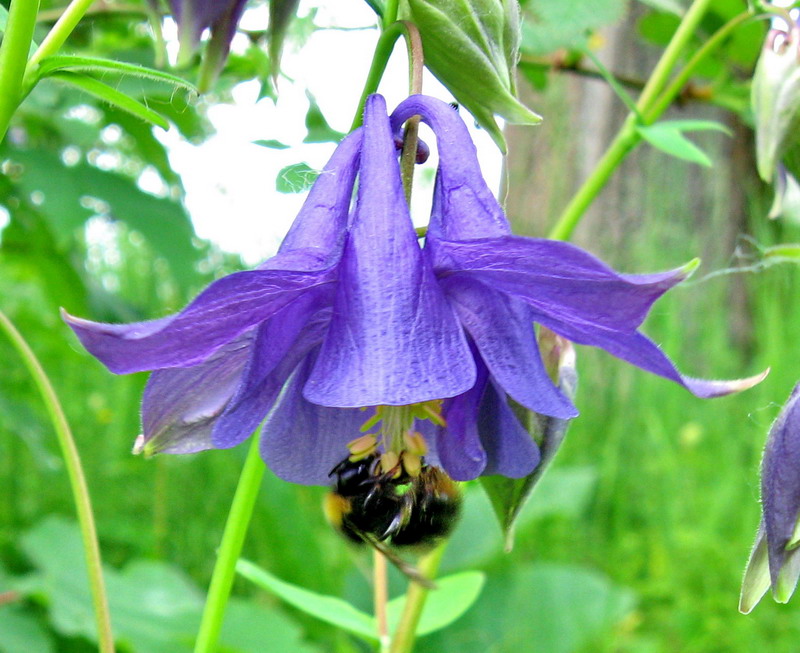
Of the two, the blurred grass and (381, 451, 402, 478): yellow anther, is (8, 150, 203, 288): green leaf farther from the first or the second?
(381, 451, 402, 478): yellow anther

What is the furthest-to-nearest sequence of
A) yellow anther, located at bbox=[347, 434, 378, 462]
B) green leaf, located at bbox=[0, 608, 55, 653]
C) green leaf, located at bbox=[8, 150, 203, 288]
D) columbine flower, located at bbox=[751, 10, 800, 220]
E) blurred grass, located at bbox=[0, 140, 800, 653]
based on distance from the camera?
blurred grass, located at bbox=[0, 140, 800, 653] < green leaf, located at bbox=[0, 608, 55, 653] < green leaf, located at bbox=[8, 150, 203, 288] < columbine flower, located at bbox=[751, 10, 800, 220] < yellow anther, located at bbox=[347, 434, 378, 462]

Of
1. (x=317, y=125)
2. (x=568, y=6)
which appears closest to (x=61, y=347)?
(x=317, y=125)

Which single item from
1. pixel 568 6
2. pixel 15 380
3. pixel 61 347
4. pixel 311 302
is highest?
pixel 568 6

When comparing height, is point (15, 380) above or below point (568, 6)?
below

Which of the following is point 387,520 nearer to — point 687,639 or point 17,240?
point 17,240

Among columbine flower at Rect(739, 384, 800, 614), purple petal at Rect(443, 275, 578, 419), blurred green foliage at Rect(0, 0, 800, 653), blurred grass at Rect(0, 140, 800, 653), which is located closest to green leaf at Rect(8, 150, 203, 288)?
blurred green foliage at Rect(0, 0, 800, 653)

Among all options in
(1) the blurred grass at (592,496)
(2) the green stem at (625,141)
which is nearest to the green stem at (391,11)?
(2) the green stem at (625,141)

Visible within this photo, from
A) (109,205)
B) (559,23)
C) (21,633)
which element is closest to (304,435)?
(559,23)

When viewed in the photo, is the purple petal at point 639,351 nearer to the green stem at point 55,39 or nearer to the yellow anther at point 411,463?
the yellow anther at point 411,463
